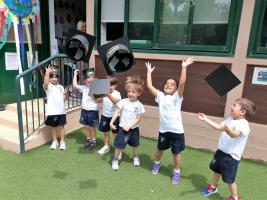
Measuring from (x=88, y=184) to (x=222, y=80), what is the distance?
6.20 ft

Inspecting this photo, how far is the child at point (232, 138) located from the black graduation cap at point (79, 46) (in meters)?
1.37

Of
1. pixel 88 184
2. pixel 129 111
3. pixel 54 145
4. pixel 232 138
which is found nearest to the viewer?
pixel 232 138

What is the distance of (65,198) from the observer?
2553 mm

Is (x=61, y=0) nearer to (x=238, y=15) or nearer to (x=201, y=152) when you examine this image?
(x=238, y=15)

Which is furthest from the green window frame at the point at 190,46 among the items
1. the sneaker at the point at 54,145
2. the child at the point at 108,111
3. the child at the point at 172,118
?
the sneaker at the point at 54,145

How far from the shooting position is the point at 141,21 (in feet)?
13.5

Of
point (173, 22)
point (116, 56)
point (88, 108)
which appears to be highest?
point (173, 22)

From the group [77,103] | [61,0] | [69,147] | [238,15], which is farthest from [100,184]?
[61,0]

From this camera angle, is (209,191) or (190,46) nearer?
(209,191)

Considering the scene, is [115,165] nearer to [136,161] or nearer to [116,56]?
[136,161]

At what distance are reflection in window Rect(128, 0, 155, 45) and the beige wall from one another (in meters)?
0.31

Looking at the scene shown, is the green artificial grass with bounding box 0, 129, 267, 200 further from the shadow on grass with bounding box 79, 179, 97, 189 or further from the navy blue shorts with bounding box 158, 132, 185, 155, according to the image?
the navy blue shorts with bounding box 158, 132, 185, 155

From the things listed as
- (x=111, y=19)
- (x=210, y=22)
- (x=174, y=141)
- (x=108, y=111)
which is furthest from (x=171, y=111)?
(x=111, y=19)

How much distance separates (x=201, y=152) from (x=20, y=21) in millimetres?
3927
